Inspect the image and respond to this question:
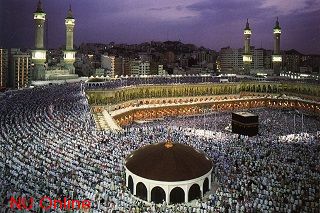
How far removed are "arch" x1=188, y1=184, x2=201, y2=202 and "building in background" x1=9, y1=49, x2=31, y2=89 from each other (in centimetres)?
6976

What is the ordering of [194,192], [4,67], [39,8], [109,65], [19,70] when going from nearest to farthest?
[194,192] → [39,8] → [4,67] → [19,70] → [109,65]

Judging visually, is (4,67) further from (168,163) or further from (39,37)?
(168,163)

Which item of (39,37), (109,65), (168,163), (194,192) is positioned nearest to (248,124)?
(168,163)

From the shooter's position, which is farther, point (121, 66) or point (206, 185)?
point (121, 66)

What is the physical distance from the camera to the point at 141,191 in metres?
15.2

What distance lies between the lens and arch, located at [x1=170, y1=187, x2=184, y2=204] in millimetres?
14859

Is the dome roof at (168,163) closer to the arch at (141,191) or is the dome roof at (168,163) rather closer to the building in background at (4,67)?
the arch at (141,191)

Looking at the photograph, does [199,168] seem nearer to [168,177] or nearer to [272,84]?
[168,177]

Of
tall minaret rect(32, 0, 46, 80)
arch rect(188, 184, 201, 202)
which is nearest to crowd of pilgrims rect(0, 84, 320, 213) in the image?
arch rect(188, 184, 201, 202)

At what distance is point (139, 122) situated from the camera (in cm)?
4225

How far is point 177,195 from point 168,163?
152 centimetres

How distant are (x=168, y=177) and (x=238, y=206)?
3.19 m

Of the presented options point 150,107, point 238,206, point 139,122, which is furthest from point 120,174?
point 150,107

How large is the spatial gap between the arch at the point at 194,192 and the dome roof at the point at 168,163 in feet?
1.43
